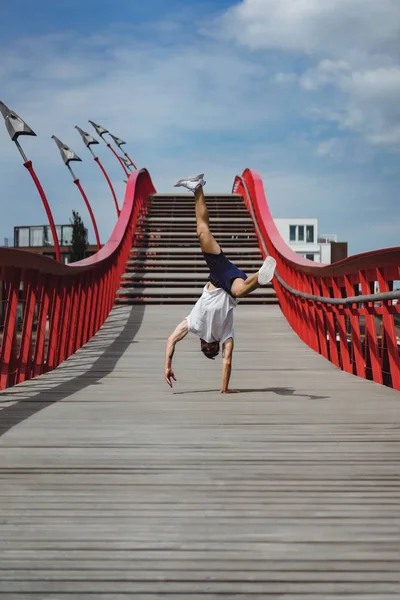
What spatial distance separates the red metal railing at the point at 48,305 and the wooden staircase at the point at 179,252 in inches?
47.3

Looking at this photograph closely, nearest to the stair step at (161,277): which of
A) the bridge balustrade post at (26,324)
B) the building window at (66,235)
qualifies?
the bridge balustrade post at (26,324)

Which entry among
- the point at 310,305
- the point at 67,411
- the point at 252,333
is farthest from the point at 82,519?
the point at 252,333

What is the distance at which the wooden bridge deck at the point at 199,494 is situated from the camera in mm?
2480

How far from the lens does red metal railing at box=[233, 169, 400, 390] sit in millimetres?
6613

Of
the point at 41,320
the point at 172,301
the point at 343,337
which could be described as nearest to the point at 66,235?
the point at 172,301

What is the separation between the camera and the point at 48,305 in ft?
27.5

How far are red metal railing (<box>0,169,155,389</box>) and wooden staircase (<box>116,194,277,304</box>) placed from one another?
120 cm

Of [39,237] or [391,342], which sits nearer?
[391,342]

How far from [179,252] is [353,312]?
33.8 ft

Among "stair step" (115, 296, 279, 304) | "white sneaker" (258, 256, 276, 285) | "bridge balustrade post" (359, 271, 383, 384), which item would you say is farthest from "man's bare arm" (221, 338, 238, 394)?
"stair step" (115, 296, 279, 304)

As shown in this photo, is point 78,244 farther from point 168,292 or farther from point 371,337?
point 371,337

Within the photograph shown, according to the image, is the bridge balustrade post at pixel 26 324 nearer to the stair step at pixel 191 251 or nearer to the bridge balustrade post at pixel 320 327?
the bridge balustrade post at pixel 320 327

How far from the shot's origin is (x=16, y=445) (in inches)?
170

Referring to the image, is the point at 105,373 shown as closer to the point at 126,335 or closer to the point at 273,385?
the point at 273,385
